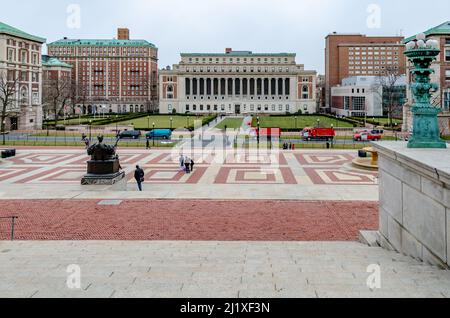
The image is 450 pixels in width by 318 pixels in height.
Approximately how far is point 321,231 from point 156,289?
448 inches

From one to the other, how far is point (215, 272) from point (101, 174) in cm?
2227

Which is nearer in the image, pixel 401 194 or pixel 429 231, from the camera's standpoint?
pixel 429 231

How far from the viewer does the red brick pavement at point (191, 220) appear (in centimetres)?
1764

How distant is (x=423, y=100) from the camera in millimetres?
15680

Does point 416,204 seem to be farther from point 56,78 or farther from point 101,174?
point 56,78

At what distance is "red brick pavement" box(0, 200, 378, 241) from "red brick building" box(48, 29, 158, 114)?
154968 mm

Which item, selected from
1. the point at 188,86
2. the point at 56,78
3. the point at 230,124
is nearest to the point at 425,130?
the point at 230,124

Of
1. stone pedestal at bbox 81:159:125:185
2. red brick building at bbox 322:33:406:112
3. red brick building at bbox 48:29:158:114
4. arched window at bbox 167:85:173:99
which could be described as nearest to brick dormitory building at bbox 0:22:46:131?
stone pedestal at bbox 81:159:125:185

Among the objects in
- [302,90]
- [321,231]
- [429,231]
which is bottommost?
[321,231]

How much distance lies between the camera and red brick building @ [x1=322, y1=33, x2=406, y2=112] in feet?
597

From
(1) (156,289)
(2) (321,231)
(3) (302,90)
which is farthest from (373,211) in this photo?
(3) (302,90)
